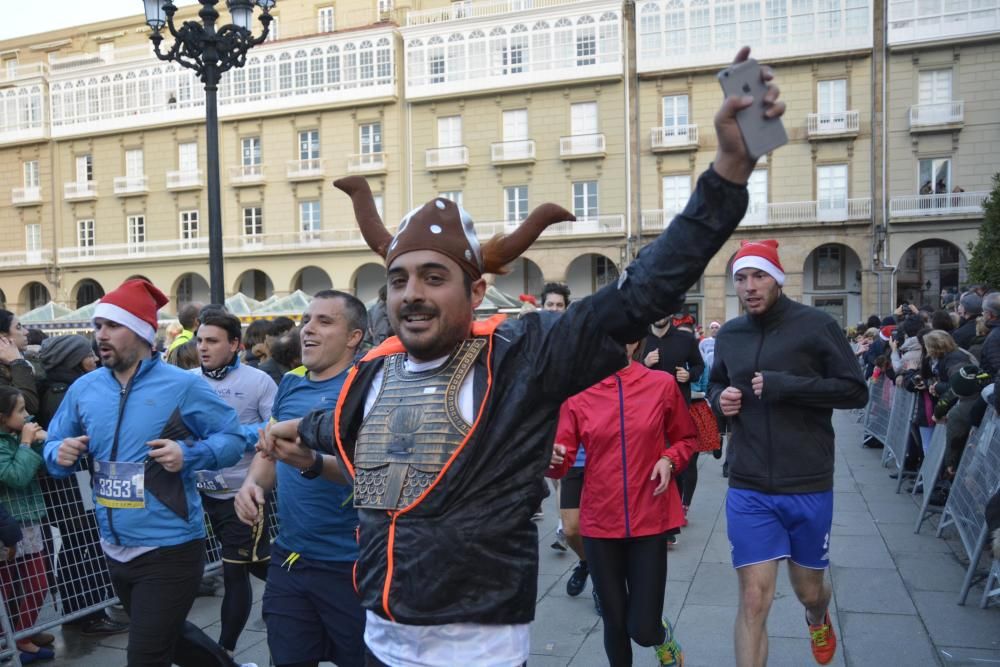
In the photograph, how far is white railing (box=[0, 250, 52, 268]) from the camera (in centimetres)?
3950

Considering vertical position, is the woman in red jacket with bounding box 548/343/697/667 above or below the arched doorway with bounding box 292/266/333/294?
below

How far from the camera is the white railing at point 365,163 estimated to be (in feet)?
113

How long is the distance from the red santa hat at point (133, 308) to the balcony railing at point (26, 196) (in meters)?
42.1

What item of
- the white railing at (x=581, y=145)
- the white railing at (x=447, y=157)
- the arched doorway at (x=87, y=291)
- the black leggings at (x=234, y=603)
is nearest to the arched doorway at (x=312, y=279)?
the white railing at (x=447, y=157)

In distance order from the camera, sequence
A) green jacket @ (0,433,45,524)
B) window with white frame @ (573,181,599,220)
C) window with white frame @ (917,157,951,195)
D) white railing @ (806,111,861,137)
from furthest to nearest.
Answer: window with white frame @ (573,181,599,220) < white railing @ (806,111,861,137) < window with white frame @ (917,157,951,195) < green jacket @ (0,433,45,524)

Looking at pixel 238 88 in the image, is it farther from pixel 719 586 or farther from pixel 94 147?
pixel 719 586

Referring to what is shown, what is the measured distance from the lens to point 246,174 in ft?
120

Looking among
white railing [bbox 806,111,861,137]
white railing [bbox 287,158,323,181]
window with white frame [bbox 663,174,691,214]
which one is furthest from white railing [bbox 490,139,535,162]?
white railing [bbox 806,111,861,137]

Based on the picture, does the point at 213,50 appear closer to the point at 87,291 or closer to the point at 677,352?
the point at 677,352

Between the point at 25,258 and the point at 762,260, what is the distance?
44.0 metres

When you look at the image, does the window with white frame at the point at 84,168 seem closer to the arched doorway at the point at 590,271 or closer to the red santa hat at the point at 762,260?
the arched doorway at the point at 590,271

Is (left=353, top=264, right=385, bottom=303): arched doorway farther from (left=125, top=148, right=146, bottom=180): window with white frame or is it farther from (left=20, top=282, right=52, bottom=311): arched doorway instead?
(left=20, top=282, right=52, bottom=311): arched doorway

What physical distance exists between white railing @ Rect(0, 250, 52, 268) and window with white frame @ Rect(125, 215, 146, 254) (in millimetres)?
4443

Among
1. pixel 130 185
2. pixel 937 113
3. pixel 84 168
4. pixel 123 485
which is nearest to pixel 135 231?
pixel 130 185
